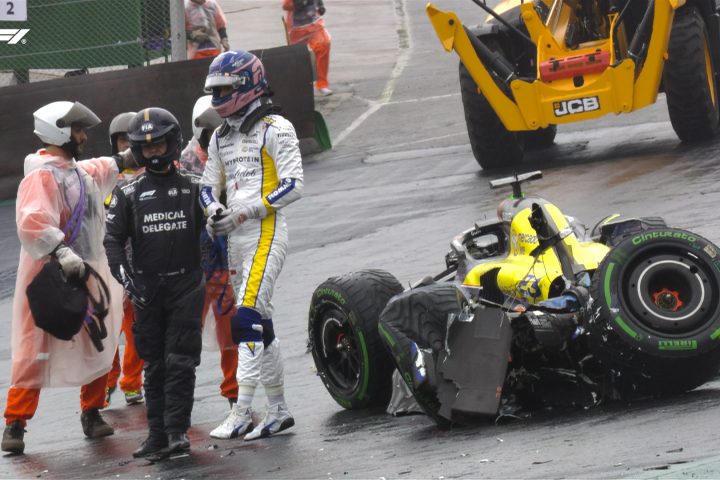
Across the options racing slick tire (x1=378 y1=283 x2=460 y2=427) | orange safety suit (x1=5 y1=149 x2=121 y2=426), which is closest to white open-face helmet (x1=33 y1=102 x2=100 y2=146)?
orange safety suit (x1=5 y1=149 x2=121 y2=426)

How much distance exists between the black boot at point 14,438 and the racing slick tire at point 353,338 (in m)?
1.84

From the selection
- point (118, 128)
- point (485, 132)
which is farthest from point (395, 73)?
point (118, 128)

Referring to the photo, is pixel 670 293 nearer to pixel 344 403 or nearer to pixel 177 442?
pixel 344 403

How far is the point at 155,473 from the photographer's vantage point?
805 cm

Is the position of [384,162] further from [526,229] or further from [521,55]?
[526,229]

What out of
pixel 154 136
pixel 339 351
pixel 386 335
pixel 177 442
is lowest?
pixel 177 442

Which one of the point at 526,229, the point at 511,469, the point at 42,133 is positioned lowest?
the point at 511,469

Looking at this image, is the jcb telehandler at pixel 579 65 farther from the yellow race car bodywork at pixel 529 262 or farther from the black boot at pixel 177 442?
the black boot at pixel 177 442

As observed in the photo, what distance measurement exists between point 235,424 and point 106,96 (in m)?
10.1

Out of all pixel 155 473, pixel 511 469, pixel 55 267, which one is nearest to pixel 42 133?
pixel 55 267

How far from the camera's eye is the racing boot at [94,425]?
31.9 ft

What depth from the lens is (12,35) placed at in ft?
63.0

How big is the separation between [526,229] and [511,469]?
2.47 m

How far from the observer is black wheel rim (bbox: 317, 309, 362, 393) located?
895cm
